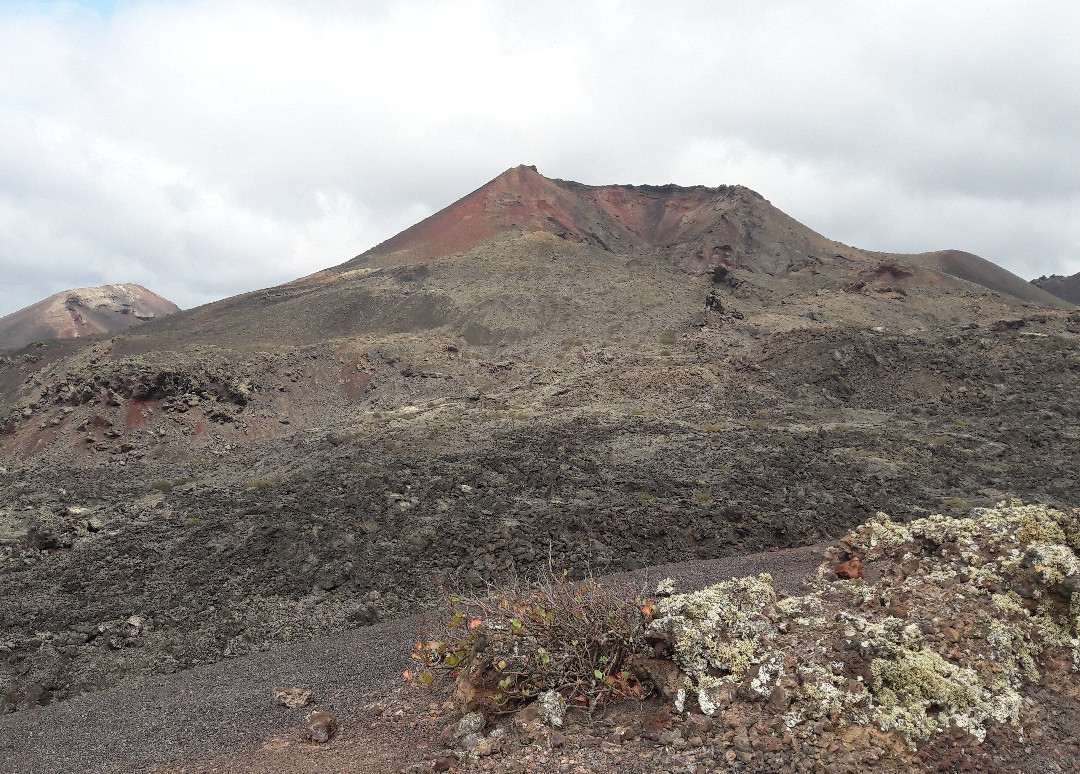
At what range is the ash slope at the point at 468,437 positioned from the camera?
1230cm

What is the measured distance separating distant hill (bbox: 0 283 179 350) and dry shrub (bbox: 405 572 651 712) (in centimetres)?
8416

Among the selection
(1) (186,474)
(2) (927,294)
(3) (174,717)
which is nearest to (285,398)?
(1) (186,474)

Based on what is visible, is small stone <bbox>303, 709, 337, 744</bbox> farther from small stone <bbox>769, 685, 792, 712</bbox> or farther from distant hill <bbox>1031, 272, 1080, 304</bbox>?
distant hill <bbox>1031, 272, 1080, 304</bbox>

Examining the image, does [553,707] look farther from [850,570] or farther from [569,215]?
[569,215]

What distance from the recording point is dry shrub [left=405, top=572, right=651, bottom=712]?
553cm

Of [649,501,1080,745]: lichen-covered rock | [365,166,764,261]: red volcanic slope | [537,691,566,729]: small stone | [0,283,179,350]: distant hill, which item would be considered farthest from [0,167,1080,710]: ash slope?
[0,283,179,350]: distant hill

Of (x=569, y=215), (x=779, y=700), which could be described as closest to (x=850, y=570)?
(x=779, y=700)

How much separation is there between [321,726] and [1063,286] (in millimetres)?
113923

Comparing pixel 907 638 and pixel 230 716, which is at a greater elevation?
pixel 907 638

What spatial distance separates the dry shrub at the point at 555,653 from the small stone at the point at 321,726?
1.14 metres

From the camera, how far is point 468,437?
22.7 metres

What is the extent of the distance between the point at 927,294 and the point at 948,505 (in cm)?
3947

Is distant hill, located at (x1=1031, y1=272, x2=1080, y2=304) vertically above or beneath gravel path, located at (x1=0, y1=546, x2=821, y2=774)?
above

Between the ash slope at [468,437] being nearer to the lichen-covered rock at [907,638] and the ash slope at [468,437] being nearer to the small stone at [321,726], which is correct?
the small stone at [321,726]
